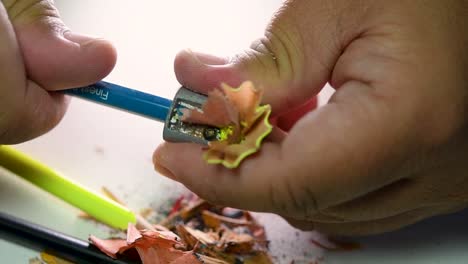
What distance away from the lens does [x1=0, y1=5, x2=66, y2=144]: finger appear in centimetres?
65

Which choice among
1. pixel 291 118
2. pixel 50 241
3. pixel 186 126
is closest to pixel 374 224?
pixel 291 118

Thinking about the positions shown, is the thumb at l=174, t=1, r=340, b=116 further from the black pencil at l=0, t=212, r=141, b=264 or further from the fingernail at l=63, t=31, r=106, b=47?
the black pencil at l=0, t=212, r=141, b=264

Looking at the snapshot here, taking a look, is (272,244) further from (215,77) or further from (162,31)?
(162,31)

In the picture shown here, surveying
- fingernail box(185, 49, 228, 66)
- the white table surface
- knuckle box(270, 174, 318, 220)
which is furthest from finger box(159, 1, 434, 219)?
the white table surface

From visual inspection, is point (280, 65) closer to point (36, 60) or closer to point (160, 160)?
point (160, 160)

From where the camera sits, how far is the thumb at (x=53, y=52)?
667mm

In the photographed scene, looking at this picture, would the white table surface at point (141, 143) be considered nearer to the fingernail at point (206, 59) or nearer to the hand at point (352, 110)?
the hand at point (352, 110)

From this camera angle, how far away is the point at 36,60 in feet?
2.19

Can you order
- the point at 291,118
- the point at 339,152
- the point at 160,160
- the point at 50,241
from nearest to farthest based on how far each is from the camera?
the point at 339,152 < the point at 160,160 < the point at 50,241 < the point at 291,118

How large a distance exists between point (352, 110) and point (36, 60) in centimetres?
36

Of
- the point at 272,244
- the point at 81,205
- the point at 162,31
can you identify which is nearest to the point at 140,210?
the point at 81,205

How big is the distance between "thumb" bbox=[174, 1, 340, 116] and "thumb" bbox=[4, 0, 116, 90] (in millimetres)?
97

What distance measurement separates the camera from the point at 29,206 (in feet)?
2.69

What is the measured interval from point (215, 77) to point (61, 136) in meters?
0.39
